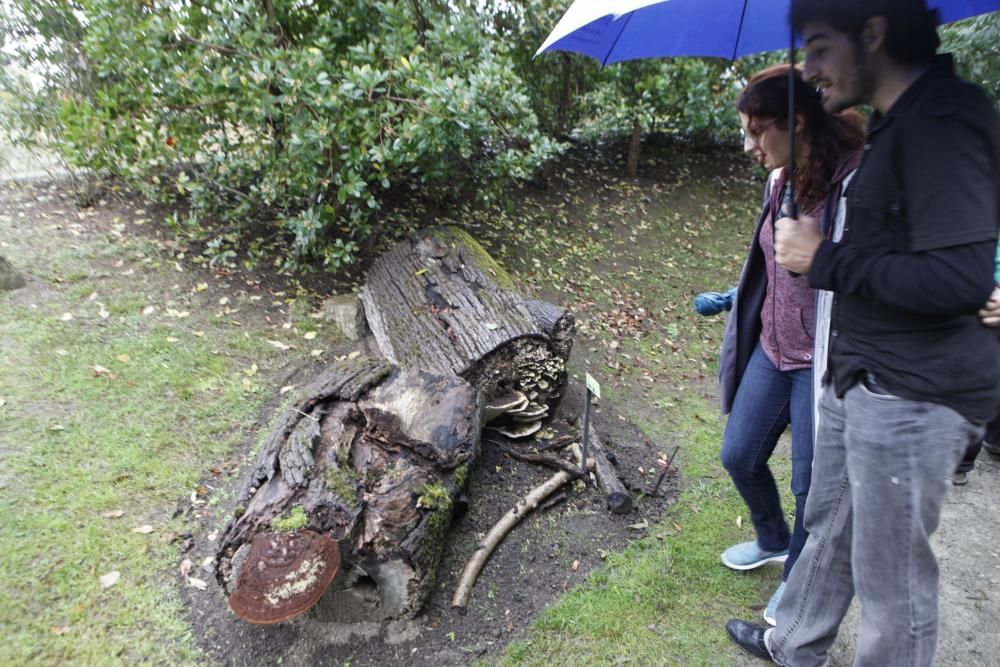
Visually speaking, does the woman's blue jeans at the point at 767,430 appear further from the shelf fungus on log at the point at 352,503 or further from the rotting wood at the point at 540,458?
the shelf fungus on log at the point at 352,503

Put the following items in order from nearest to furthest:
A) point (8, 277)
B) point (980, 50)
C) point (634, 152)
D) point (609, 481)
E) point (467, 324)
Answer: point (609, 481), point (467, 324), point (8, 277), point (980, 50), point (634, 152)

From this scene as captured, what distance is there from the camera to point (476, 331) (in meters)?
3.99

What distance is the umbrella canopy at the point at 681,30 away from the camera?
2.40 metres

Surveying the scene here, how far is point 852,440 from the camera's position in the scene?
67.8 inches

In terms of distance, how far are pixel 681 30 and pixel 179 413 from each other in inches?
139

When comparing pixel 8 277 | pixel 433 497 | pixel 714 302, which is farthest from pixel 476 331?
pixel 8 277

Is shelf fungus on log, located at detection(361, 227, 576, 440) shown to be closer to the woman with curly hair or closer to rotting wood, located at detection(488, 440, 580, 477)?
rotting wood, located at detection(488, 440, 580, 477)

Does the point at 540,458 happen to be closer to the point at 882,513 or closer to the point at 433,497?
the point at 433,497

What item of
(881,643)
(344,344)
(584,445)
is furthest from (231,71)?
(881,643)

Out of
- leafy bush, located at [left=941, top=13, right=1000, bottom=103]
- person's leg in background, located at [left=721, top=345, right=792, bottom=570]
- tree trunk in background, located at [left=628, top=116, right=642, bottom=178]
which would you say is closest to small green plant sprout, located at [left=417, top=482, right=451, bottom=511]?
person's leg in background, located at [left=721, top=345, right=792, bottom=570]

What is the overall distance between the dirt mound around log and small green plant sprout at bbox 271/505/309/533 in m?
0.44

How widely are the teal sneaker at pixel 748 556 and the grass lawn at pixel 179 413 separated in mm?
66

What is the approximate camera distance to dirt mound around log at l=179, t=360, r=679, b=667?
2.59 metres

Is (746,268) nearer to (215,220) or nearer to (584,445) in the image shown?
(584,445)
